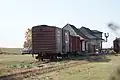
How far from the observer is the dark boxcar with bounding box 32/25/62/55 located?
116 feet

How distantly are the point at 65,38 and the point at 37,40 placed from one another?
5536 mm

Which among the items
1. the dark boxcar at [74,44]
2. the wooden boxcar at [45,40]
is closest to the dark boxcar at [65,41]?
the wooden boxcar at [45,40]

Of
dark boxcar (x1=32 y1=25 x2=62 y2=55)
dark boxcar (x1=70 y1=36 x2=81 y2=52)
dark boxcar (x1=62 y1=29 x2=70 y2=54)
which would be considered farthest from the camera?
dark boxcar (x1=70 y1=36 x2=81 y2=52)

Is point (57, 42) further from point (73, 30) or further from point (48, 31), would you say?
point (73, 30)

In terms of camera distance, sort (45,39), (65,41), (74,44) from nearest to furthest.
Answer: (45,39)
(65,41)
(74,44)

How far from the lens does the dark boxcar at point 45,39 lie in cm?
3522

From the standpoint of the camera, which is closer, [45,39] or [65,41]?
[45,39]

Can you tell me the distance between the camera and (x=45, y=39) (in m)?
35.6

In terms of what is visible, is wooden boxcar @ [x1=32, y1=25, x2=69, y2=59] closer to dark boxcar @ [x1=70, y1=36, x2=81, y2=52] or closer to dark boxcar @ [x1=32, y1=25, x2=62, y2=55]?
dark boxcar @ [x1=32, y1=25, x2=62, y2=55]

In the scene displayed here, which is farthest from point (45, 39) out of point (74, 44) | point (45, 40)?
point (74, 44)

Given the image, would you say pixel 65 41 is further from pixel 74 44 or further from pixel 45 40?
pixel 74 44

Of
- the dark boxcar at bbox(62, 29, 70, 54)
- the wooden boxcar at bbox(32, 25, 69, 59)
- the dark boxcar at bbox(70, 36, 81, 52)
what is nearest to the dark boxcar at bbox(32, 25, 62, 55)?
the wooden boxcar at bbox(32, 25, 69, 59)

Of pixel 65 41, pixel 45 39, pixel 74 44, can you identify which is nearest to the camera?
pixel 45 39

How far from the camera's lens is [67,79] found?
1451 centimetres
